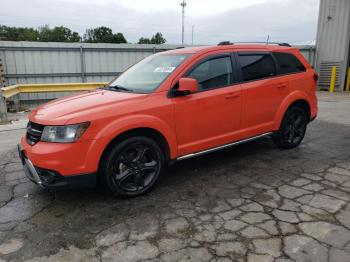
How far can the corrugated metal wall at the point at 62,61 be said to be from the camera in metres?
11.8

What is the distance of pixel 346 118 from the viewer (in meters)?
8.18

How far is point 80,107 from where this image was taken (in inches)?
139

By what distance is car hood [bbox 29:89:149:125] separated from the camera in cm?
334

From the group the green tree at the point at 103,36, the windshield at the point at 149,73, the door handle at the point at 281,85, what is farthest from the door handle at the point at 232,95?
the green tree at the point at 103,36

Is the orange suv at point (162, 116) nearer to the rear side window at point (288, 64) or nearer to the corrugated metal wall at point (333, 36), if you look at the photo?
the rear side window at point (288, 64)

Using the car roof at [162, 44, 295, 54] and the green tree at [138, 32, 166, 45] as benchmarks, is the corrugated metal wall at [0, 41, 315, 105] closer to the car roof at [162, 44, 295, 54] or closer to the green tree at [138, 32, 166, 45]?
the car roof at [162, 44, 295, 54]

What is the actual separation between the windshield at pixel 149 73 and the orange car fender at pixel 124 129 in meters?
0.47

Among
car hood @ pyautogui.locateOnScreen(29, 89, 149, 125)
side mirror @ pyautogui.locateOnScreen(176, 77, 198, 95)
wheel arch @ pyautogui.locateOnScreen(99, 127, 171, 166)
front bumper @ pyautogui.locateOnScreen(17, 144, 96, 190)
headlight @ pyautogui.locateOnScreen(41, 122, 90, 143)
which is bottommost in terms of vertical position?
front bumper @ pyautogui.locateOnScreen(17, 144, 96, 190)

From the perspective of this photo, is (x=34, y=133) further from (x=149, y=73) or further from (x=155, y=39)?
(x=155, y=39)

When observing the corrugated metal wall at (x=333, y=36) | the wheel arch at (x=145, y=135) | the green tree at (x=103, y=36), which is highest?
the green tree at (x=103, y=36)

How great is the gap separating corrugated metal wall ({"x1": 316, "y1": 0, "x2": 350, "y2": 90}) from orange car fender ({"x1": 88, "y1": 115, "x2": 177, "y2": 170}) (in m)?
13.6

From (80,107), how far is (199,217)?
175 centimetres

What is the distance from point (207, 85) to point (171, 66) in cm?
54

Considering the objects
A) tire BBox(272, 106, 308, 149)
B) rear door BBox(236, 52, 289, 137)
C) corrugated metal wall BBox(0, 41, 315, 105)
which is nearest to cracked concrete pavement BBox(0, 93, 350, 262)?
tire BBox(272, 106, 308, 149)
